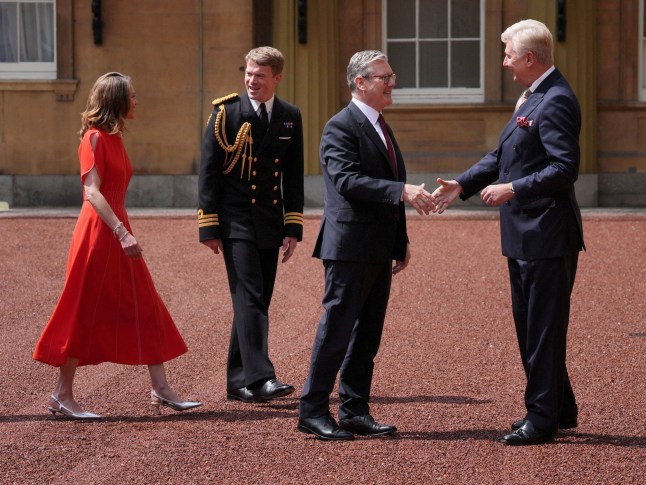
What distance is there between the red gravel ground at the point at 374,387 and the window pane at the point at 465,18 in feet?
15.3

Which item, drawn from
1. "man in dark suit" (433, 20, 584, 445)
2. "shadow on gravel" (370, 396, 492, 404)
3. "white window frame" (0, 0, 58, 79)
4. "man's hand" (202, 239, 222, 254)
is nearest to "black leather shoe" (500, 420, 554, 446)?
"man in dark suit" (433, 20, 584, 445)

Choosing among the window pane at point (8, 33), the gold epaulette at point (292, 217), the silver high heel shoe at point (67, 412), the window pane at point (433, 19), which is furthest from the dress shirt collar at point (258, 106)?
the window pane at point (8, 33)

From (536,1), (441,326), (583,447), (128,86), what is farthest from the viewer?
(536,1)

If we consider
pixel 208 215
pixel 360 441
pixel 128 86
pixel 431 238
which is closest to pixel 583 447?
pixel 360 441

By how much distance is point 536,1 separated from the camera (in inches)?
663

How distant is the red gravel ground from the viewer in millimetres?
5828

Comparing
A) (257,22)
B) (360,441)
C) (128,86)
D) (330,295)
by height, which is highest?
(257,22)

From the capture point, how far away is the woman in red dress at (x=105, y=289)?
6.89m

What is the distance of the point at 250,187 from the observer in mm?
7430

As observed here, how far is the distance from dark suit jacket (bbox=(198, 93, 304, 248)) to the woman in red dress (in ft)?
1.60

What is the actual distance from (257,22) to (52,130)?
9.41ft

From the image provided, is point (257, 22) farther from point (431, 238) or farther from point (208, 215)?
point (208, 215)

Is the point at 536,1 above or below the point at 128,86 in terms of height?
above

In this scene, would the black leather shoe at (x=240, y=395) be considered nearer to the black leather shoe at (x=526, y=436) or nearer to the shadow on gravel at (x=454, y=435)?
the shadow on gravel at (x=454, y=435)
